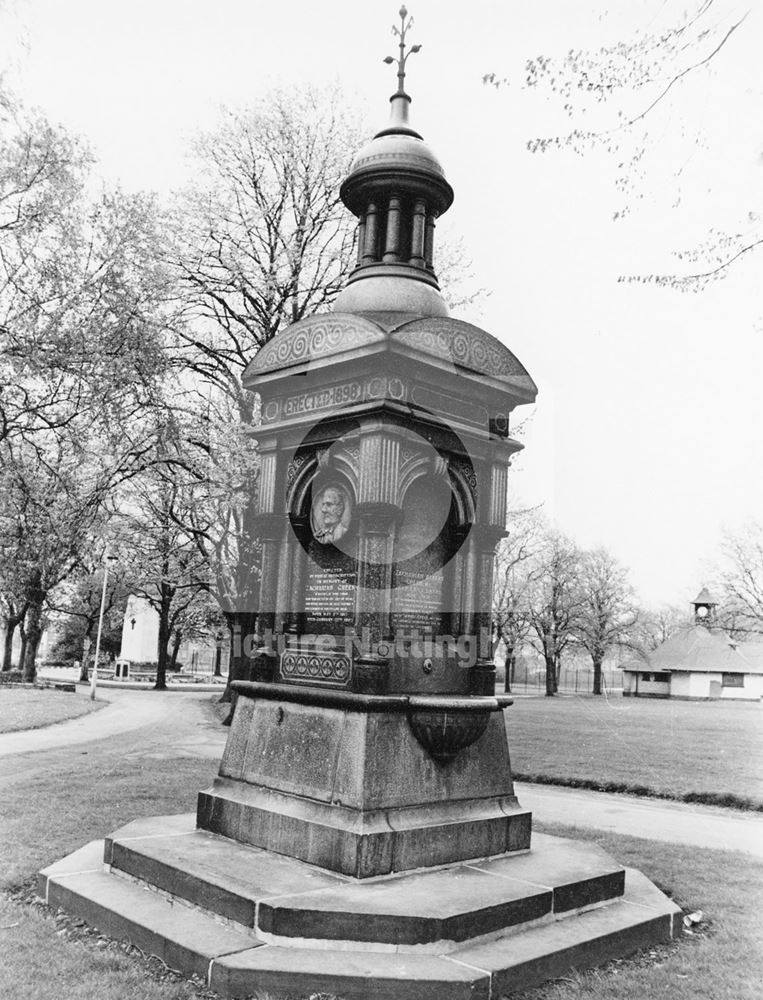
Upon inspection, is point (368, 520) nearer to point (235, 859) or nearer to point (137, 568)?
point (235, 859)

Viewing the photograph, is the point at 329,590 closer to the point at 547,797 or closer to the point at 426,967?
the point at 426,967

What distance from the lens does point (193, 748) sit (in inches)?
664

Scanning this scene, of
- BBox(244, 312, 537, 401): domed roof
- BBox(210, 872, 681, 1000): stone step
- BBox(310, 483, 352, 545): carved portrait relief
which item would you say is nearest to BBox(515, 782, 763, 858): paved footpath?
BBox(210, 872, 681, 1000): stone step

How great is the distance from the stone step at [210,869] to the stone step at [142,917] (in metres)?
0.09

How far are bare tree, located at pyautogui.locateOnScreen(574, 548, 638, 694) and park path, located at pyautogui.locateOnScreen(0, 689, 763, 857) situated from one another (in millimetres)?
37810

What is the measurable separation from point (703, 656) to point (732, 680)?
8.06 feet

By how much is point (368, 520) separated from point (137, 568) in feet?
53.8

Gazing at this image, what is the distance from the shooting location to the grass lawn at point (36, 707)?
814 inches

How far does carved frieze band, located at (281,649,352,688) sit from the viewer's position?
6.71 m

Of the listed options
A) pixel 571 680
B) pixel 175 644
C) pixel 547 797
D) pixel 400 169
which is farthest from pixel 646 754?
pixel 571 680

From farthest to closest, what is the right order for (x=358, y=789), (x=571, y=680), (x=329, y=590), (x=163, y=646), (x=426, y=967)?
(x=571, y=680), (x=163, y=646), (x=329, y=590), (x=358, y=789), (x=426, y=967)

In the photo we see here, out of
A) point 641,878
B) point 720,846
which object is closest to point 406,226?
point 641,878

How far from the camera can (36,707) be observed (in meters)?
24.0

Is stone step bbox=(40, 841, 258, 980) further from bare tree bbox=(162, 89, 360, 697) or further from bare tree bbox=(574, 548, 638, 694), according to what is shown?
bare tree bbox=(574, 548, 638, 694)
